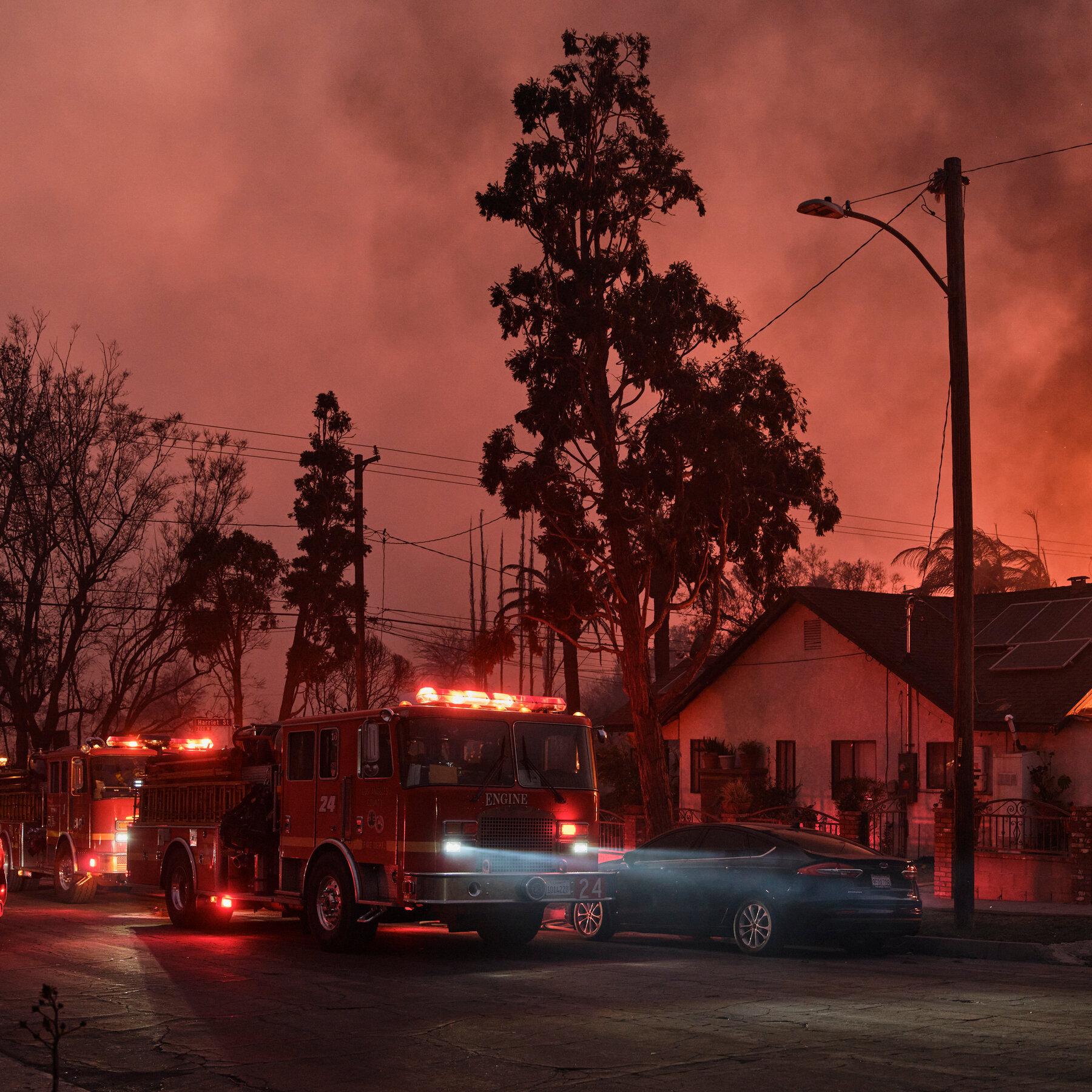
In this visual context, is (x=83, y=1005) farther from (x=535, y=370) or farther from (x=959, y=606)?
(x=535, y=370)

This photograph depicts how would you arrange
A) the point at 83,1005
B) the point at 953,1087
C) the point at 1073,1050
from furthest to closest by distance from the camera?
the point at 83,1005
the point at 1073,1050
the point at 953,1087

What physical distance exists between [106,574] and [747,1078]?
26.9 metres

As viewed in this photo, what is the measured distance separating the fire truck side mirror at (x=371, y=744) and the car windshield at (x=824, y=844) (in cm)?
435

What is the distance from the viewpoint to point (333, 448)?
36.4m

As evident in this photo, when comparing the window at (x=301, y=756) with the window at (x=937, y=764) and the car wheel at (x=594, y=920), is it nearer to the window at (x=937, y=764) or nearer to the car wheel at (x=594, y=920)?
the car wheel at (x=594, y=920)

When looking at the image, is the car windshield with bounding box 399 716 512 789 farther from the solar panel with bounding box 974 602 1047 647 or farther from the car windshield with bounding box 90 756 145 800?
the solar panel with bounding box 974 602 1047 647

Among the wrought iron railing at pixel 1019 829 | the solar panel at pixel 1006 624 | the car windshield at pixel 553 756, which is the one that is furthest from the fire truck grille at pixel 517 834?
the solar panel at pixel 1006 624

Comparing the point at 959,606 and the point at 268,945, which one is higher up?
the point at 959,606

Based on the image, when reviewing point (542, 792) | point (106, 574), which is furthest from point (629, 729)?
point (542, 792)

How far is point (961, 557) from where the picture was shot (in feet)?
52.9

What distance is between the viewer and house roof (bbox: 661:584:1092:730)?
24.9 metres

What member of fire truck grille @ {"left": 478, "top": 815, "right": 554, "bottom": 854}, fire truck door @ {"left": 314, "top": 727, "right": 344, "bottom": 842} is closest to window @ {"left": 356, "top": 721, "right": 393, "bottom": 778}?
fire truck door @ {"left": 314, "top": 727, "right": 344, "bottom": 842}

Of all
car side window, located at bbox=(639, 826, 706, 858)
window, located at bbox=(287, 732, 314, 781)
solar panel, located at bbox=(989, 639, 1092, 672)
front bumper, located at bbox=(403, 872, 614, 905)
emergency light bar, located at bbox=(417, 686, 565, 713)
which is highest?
solar panel, located at bbox=(989, 639, 1092, 672)

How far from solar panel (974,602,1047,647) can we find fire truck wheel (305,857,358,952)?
18.2m
